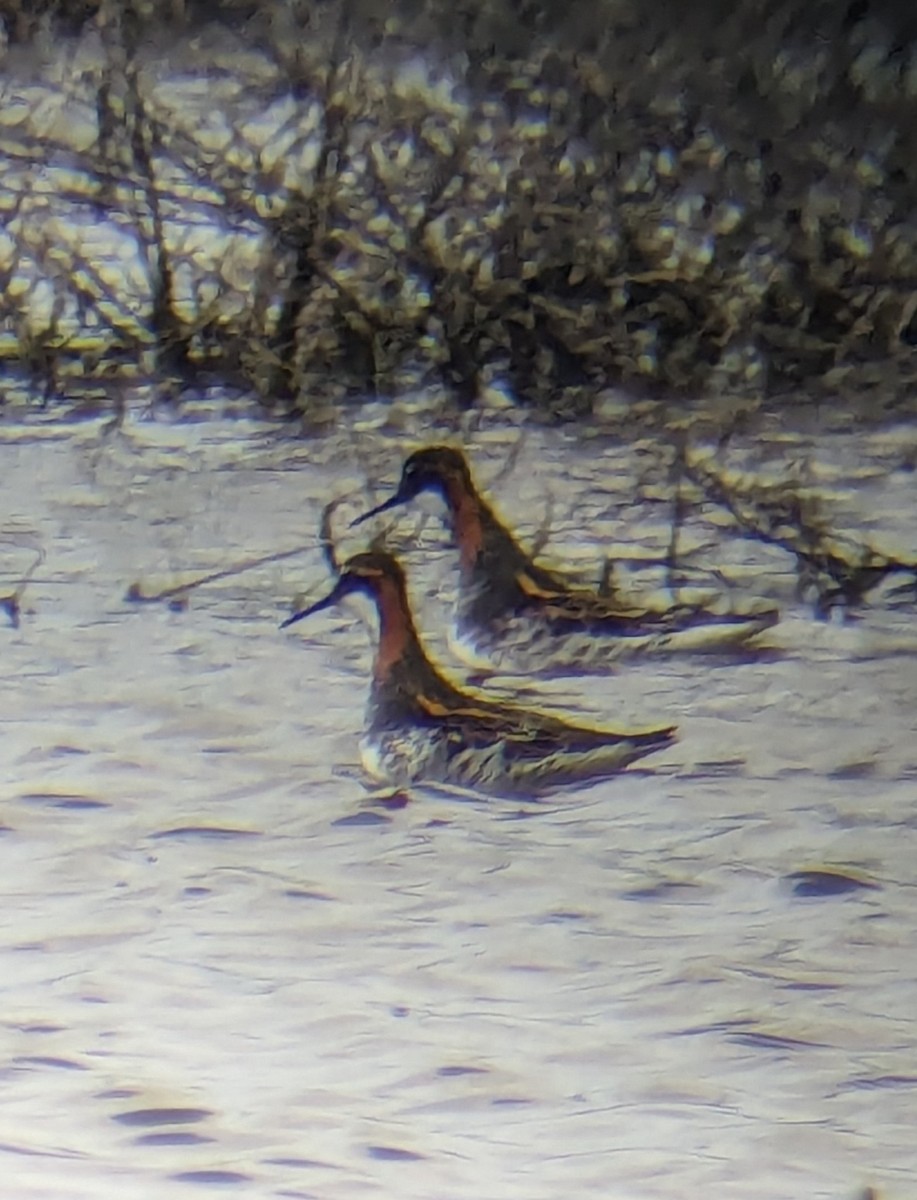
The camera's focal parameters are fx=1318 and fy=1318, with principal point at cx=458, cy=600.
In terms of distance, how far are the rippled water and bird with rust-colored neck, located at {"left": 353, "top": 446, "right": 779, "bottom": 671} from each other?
23 millimetres

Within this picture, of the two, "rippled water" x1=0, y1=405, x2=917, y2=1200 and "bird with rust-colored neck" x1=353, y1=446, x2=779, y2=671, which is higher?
"bird with rust-colored neck" x1=353, y1=446, x2=779, y2=671

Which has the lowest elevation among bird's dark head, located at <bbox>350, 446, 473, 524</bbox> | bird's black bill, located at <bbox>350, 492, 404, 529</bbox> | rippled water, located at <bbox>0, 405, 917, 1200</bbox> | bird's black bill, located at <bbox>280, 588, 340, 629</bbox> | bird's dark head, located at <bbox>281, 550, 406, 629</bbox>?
rippled water, located at <bbox>0, 405, 917, 1200</bbox>

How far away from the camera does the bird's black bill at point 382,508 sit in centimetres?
119

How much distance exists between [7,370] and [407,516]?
1.33 feet

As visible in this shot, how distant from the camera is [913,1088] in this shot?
115cm

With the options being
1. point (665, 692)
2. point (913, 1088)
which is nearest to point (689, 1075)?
point (913, 1088)

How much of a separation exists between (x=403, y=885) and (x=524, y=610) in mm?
271

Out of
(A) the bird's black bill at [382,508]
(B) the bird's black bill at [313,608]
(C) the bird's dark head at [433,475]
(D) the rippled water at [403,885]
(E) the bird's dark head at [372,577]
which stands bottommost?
(D) the rippled water at [403,885]

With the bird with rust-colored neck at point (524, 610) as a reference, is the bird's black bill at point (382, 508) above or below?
above

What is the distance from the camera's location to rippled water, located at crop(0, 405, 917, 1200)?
1.15 m

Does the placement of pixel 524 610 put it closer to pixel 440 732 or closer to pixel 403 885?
pixel 440 732

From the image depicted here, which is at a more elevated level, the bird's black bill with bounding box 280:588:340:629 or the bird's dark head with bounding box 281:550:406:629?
the bird's dark head with bounding box 281:550:406:629

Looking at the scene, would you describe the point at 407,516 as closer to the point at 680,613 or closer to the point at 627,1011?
the point at 680,613

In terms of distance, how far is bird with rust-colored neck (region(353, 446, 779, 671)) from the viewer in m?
1.17
